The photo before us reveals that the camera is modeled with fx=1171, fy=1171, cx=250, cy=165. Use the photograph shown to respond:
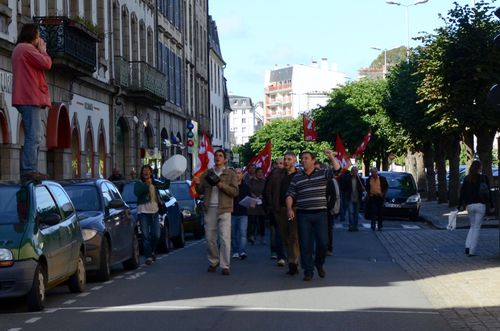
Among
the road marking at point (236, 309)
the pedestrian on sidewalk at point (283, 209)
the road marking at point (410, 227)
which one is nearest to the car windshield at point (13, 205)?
the road marking at point (236, 309)

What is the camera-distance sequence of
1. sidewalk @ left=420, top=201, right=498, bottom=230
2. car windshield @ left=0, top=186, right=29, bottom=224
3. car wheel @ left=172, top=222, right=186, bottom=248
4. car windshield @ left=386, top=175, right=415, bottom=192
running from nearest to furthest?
car windshield @ left=0, top=186, right=29, bottom=224 < car wheel @ left=172, top=222, right=186, bottom=248 < sidewalk @ left=420, top=201, right=498, bottom=230 < car windshield @ left=386, top=175, right=415, bottom=192

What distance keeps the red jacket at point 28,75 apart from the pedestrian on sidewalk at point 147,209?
650cm

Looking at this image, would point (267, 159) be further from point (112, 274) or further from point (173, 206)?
point (112, 274)

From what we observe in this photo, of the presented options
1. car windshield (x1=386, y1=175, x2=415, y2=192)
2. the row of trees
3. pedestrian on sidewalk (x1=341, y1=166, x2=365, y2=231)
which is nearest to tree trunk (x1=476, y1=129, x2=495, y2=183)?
the row of trees

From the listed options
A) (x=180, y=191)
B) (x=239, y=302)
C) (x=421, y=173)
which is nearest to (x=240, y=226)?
(x=239, y=302)

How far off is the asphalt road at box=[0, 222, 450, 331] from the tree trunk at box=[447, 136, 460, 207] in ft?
80.7

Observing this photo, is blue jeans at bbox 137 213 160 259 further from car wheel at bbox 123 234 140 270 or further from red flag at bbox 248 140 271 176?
red flag at bbox 248 140 271 176

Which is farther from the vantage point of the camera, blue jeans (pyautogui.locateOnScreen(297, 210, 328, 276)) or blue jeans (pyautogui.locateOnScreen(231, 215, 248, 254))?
blue jeans (pyautogui.locateOnScreen(231, 215, 248, 254))

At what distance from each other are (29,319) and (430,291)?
17.9 feet

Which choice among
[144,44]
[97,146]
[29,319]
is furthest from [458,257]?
[144,44]

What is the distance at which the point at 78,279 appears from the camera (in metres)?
15.1

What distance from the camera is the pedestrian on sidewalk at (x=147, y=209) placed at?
2053 centimetres

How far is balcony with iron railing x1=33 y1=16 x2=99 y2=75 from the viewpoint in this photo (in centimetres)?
3009

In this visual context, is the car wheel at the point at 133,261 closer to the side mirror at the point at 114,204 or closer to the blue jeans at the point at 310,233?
the side mirror at the point at 114,204
